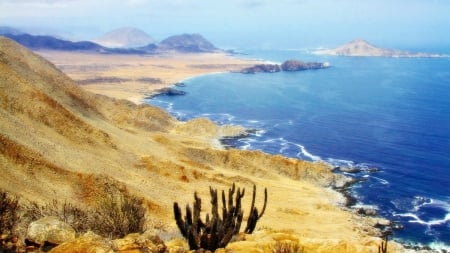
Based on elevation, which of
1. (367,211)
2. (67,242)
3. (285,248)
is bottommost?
(367,211)

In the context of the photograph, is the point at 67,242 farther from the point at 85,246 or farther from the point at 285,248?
the point at 285,248

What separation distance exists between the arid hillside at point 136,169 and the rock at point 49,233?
9524 mm

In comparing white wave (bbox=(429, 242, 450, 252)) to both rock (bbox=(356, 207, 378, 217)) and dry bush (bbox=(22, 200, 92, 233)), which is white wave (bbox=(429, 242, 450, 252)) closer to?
rock (bbox=(356, 207, 378, 217))

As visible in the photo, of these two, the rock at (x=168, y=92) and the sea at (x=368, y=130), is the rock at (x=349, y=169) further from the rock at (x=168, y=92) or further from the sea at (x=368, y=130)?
the rock at (x=168, y=92)

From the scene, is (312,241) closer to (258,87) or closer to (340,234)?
(340,234)

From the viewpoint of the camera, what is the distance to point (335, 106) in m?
144

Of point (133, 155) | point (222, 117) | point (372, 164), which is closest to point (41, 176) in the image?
point (133, 155)

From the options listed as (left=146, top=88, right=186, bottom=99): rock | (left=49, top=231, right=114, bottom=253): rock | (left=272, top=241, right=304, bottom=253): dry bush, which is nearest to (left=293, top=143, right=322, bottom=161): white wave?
(left=272, top=241, right=304, bottom=253): dry bush

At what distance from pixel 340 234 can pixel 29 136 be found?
1439 inches

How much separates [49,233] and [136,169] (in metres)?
40.4

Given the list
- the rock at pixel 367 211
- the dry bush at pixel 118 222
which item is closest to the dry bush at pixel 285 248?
the dry bush at pixel 118 222

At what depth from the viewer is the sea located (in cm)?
6762

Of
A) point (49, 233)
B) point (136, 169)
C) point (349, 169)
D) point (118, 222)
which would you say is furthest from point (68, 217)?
point (349, 169)

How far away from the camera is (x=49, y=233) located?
2178 centimetres
